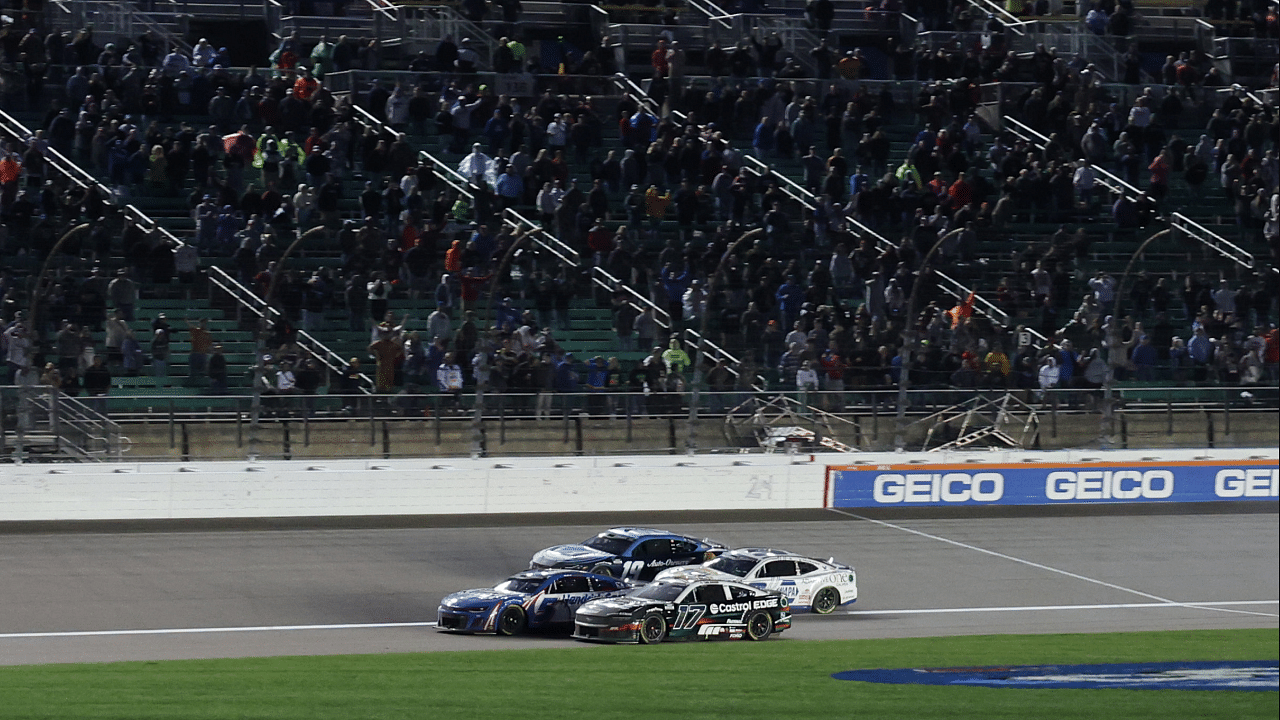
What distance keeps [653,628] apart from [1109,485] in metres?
9.98

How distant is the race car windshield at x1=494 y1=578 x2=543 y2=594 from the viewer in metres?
19.9

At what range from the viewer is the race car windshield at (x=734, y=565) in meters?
20.8

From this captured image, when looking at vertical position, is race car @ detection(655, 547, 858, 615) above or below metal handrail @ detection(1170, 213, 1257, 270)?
below

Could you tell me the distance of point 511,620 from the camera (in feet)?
64.7

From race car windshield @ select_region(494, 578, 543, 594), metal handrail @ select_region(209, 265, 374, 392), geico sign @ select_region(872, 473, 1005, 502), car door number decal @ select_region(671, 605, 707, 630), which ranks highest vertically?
metal handrail @ select_region(209, 265, 374, 392)

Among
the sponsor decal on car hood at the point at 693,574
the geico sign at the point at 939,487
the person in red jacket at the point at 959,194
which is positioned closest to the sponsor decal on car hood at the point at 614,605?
the sponsor decal on car hood at the point at 693,574

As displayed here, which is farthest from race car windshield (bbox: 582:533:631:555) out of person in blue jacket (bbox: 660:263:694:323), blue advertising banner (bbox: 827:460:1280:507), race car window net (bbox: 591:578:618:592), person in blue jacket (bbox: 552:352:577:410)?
person in blue jacket (bbox: 660:263:694:323)

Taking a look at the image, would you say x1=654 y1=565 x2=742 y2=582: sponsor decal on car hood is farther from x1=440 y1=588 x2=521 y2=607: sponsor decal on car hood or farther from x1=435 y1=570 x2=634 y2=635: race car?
x1=440 y1=588 x2=521 y2=607: sponsor decal on car hood

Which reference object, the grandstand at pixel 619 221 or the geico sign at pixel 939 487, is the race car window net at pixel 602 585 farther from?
the geico sign at pixel 939 487

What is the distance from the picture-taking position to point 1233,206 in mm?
35312

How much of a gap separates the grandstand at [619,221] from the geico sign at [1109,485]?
2.46ft

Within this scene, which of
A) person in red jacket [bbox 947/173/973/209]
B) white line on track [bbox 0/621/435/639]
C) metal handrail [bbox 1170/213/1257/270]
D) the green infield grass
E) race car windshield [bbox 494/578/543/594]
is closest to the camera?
the green infield grass

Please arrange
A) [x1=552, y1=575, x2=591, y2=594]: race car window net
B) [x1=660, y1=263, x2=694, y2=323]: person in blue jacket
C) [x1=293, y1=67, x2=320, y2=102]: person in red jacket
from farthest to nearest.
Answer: [x1=293, y1=67, x2=320, y2=102]: person in red jacket → [x1=660, y1=263, x2=694, y2=323]: person in blue jacket → [x1=552, y1=575, x2=591, y2=594]: race car window net

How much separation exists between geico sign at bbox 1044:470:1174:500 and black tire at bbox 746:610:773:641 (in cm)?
851
